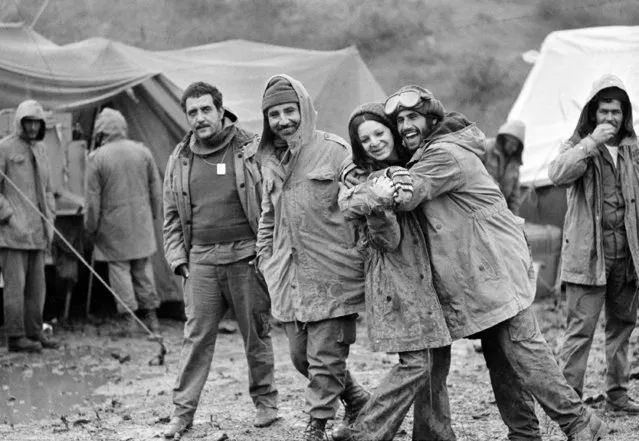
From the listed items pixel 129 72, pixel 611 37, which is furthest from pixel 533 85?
pixel 129 72

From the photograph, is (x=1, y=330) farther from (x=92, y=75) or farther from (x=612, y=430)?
(x=612, y=430)

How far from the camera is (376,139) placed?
5.29 m

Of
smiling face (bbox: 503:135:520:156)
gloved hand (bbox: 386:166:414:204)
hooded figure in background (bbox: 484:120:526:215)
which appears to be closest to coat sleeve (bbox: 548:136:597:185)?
gloved hand (bbox: 386:166:414:204)

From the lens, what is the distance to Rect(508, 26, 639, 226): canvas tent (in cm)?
1266

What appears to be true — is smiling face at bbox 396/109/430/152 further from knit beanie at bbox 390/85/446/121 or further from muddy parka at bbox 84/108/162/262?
muddy parka at bbox 84/108/162/262

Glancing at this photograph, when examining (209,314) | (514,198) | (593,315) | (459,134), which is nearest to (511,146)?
(514,198)

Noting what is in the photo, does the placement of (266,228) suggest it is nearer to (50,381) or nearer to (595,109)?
(595,109)

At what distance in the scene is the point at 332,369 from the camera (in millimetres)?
5793

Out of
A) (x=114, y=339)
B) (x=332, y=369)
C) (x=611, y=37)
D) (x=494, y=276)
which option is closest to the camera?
(x=494, y=276)

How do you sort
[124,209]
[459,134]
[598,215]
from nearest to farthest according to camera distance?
[459,134], [598,215], [124,209]

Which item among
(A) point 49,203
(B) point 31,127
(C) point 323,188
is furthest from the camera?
(A) point 49,203

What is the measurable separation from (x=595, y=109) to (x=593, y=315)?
1209mm

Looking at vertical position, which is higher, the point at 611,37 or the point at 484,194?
the point at 611,37

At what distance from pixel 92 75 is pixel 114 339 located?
255 cm
